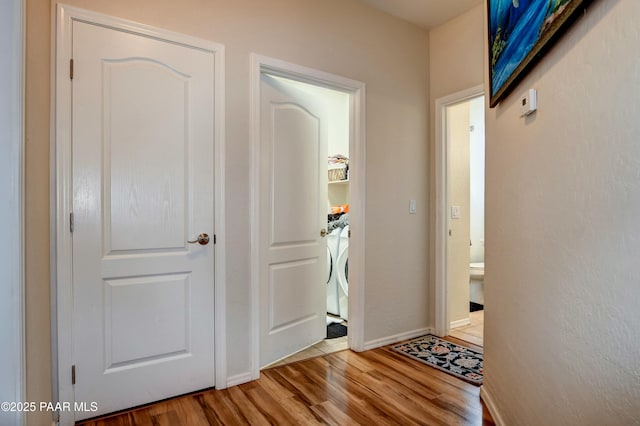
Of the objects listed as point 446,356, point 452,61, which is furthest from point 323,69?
point 446,356

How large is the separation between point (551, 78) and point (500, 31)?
1.72 ft

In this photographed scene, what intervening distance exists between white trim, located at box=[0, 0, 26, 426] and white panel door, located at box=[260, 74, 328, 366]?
1417mm

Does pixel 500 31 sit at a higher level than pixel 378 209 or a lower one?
higher

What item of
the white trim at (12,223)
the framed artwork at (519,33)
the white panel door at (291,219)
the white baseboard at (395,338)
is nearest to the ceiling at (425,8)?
the white panel door at (291,219)

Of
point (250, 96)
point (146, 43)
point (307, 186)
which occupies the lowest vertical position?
point (307, 186)

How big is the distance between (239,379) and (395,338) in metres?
1.37

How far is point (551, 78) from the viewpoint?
1152 mm

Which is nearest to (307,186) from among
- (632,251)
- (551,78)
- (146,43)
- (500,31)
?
(146,43)

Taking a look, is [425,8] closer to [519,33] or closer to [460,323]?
[519,33]

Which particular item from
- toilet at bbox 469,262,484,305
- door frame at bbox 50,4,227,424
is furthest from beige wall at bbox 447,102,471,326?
door frame at bbox 50,4,227,424

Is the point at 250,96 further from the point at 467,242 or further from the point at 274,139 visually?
the point at 467,242

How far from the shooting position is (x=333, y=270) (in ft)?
11.5

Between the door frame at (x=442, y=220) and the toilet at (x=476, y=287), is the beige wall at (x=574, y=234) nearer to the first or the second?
the door frame at (x=442, y=220)

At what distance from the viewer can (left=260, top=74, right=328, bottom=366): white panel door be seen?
8.23 ft
